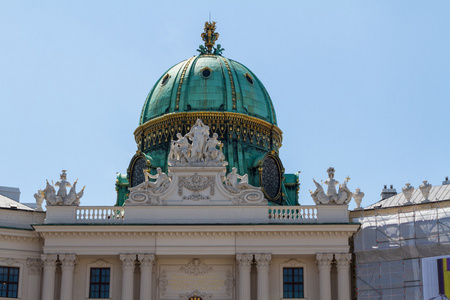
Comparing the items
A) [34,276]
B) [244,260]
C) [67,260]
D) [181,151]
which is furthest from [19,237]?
[244,260]

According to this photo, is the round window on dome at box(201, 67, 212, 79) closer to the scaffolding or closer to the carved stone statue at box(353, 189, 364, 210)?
the carved stone statue at box(353, 189, 364, 210)

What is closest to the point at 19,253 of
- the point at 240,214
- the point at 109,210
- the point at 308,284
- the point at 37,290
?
the point at 37,290

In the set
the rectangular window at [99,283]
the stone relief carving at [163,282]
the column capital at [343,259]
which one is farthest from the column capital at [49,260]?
the column capital at [343,259]

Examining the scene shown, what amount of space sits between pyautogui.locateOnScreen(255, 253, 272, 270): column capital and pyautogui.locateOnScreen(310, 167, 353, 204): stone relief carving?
363cm

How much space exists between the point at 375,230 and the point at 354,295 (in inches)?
130

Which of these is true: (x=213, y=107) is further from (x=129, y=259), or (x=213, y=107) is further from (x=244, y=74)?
(x=129, y=259)

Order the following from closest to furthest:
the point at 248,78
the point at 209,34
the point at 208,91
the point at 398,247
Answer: the point at 398,247, the point at 208,91, the point at 248,78, the point at 209,34

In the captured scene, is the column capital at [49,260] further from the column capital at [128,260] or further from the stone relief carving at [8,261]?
the column capital at [128,260]

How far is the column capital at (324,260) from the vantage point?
42.4 meters

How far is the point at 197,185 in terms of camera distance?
143 feet

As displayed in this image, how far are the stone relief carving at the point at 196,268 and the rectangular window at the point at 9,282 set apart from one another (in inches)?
316

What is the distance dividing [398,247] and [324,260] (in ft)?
11.5

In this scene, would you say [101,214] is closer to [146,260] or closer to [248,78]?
[146,260]

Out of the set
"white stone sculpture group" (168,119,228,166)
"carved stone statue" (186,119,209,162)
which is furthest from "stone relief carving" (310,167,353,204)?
"carved stone statue" (186,119,209,162)
